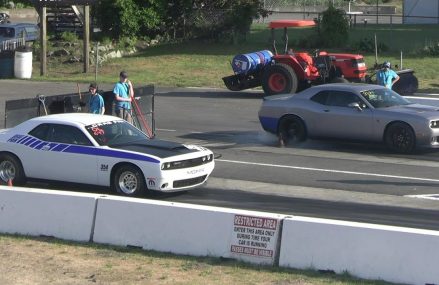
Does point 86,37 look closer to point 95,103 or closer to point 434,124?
point 95,103

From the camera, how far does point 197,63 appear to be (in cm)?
3781

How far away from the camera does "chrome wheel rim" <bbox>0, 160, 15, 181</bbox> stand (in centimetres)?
1688

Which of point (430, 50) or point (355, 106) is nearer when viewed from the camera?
point (355, 106)

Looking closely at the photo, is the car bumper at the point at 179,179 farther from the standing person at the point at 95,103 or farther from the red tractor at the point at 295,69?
the red tractor at the point at 295,69

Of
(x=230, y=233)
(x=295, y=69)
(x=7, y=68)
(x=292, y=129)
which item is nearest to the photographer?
(x=230, y=233)

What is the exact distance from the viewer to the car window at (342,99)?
20.8m

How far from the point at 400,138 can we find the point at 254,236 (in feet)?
30.1

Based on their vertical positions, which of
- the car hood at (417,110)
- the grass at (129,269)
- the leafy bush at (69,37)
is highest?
the leafy bush at (69,37)

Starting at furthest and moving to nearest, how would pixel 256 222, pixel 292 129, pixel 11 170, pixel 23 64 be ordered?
pixel 23 64 < pixel 292 129 < pixel 11 170 < pixel 256 222

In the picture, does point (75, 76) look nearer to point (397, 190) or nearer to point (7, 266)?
point (397, 190)

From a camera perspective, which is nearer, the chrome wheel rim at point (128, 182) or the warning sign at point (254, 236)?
the warning sign at point (254, 236)

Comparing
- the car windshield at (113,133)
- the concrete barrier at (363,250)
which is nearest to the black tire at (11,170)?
the car windshield at (113,133)

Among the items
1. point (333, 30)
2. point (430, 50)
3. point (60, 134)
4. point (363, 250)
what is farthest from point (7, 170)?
point (333, 30)

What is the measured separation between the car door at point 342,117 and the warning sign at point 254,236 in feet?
30.0
